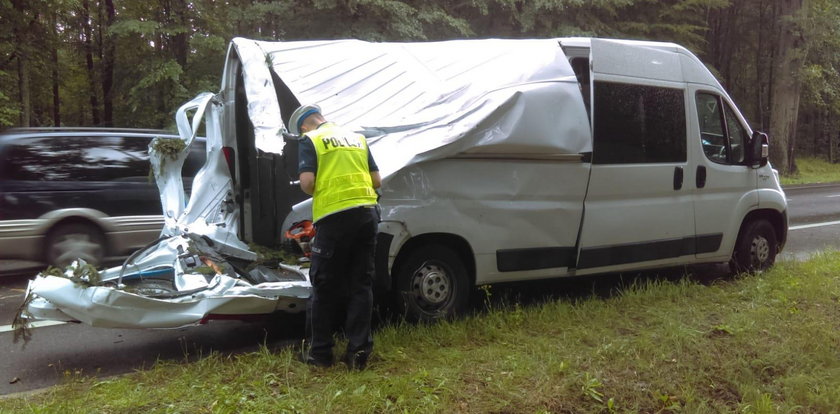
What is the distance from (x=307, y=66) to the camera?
5137mm

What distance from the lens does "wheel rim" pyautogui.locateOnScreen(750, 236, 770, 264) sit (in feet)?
21.9

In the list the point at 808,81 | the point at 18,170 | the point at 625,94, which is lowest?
the point at 18,170

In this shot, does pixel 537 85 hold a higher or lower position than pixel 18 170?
higher

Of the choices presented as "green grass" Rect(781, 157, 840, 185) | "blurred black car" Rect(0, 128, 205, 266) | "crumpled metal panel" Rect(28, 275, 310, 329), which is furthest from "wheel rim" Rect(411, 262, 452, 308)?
"green grass" Rect(781, 157, 840, 185)

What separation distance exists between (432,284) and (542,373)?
53.4 inches

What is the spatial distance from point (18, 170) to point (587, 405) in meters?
6.44

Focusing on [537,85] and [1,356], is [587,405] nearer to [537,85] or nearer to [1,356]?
[537,85]

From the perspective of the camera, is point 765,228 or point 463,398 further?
point 765,228

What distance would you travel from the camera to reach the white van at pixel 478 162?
468 centimetres

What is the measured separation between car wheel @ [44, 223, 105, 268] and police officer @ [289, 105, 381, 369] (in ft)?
14.4

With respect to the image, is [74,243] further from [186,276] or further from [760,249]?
[760,249]

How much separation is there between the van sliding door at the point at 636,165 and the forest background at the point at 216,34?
905 cm

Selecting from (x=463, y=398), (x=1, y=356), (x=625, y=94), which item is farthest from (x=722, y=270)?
(x=1, y=356)

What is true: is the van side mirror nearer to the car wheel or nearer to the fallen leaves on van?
the fallen leaves on van
